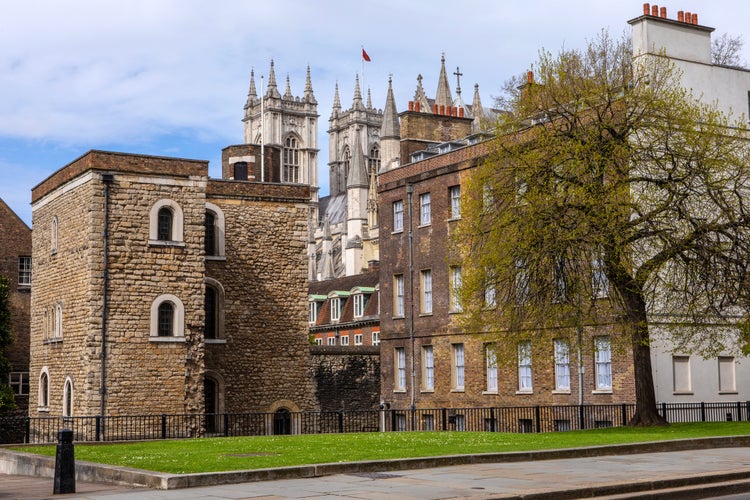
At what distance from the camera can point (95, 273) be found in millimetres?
36406

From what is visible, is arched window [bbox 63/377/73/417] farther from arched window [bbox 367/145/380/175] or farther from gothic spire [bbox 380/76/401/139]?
arched window [bbox 367/145/380/175]

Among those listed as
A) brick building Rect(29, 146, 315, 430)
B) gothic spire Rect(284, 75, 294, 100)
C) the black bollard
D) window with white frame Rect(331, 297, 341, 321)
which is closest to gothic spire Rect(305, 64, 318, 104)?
gothic spire Rect(284, 75, 294, 100)

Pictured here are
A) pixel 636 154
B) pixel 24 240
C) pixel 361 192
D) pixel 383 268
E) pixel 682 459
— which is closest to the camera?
pixel 682 459

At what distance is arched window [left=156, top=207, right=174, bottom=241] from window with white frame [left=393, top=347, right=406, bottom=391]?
37.4 feet

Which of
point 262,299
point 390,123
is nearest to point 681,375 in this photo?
point 262,299

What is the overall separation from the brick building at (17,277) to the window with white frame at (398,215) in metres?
23.0

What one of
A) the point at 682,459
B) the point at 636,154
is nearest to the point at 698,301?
the point at 636,154

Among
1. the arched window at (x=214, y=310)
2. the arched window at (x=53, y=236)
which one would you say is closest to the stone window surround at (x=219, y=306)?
the arched window at (x=214, y=310)

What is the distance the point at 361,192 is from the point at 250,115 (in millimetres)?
55779

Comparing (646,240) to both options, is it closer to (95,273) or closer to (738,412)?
(738,412)

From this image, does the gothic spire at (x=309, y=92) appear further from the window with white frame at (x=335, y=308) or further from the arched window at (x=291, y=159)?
the window with white frame at (x=335, y=308)

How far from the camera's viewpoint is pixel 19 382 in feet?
181

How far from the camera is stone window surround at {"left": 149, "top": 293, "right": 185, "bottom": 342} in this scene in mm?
37312

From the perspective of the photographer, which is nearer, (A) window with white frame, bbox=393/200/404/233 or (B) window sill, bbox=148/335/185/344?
(B) window sill, bbox=148/335/185/344
